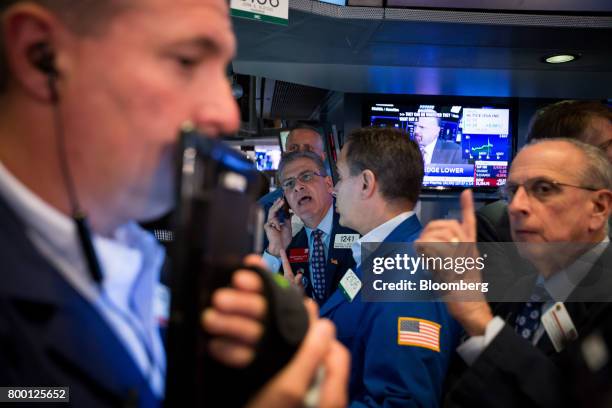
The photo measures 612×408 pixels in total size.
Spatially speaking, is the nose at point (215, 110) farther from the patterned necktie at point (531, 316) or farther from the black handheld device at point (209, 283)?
the patterned necktie at point (531, 316)

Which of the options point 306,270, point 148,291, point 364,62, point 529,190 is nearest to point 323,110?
point 364,62

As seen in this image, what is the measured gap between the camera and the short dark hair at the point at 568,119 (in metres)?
2.19

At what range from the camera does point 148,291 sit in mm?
747

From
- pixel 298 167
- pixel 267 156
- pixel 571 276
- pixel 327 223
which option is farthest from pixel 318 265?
pixel 267 156

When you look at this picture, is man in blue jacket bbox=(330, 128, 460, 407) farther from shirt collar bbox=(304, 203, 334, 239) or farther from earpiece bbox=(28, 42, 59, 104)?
earpiece bbox=(28, 42, 59, 104)

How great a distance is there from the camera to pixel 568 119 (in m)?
2.24

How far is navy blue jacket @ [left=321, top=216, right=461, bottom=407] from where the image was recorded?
154 cm

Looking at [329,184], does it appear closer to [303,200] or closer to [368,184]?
[303,200]

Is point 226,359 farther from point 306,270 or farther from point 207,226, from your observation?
point 306,270

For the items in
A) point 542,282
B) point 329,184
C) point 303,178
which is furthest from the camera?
point 329,184

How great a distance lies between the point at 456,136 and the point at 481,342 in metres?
4.01

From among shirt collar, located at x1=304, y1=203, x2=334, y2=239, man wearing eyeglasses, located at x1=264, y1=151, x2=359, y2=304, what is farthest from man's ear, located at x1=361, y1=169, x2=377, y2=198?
shirt collar, located at x1=304, y1=203, x2=334, y2=239

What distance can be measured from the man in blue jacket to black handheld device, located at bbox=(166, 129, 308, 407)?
104cm

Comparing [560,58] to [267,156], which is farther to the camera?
[267,156]
